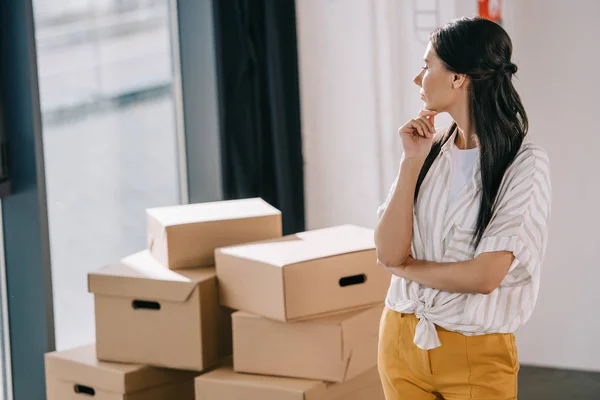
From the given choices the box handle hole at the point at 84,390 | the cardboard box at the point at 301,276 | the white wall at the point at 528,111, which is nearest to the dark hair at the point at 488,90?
the cardboard box at the point at 301,276

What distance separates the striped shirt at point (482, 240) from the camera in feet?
4.91

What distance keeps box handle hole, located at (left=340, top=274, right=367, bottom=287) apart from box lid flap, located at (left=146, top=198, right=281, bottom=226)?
0.36 metres

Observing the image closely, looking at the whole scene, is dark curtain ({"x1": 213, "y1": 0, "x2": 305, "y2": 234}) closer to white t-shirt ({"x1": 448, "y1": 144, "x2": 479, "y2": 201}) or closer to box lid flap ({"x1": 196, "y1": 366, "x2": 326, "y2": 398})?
box lid flap ({"x1": 196, "y1": 366, "x2": 326, "y2": 398})

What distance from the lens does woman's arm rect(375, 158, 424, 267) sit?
1.60m

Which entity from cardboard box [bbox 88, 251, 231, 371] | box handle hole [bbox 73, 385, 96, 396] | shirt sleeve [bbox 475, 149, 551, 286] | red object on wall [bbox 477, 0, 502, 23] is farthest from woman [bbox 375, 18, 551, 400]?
red object on wall [bbox 477, 0, 502, 23]

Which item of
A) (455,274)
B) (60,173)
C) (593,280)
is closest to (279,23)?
(60,173)

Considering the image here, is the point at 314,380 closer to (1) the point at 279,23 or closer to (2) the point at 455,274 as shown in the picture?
(2) the point at 455,274

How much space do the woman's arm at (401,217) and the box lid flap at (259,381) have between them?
68 centimetres

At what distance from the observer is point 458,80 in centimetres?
156

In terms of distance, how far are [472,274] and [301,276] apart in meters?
0.73

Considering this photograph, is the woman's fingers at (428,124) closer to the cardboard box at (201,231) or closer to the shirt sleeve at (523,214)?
the shirt sleeve at (523,214)

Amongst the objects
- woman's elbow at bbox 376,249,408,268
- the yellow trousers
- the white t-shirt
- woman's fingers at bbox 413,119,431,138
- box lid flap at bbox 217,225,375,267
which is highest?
woman's fingers at bbox 413,119,431,138

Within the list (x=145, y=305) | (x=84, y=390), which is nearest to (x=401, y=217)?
(x=145, y=305)

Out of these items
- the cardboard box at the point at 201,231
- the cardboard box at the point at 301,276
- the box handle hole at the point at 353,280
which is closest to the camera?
the cardboard box at the point at 301,276
